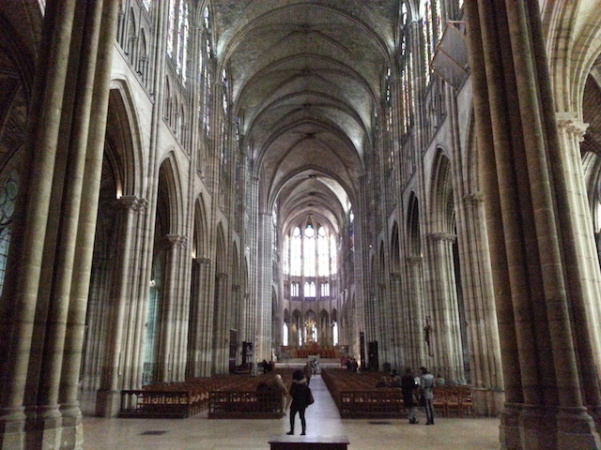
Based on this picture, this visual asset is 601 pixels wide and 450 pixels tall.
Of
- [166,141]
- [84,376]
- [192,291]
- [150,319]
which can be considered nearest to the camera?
[166,141]

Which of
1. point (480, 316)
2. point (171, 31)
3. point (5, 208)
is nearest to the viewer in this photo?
point (480, 316)

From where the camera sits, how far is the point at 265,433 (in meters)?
10.7

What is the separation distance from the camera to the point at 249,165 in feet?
140

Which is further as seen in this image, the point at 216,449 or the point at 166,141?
the point at 166,141

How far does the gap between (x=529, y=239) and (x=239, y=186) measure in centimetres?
2952

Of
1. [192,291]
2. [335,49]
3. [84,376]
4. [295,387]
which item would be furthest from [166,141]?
[335,49]

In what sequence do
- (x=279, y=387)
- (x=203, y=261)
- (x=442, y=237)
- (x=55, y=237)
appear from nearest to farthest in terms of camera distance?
(x=55, y=237) → (x=279, y=387) → (x=442, y=237) → (x=203, y=261)

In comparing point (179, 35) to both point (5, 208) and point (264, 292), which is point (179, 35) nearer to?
point (5, 208)

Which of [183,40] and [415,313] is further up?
[183,40]

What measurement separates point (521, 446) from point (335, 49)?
28.9m

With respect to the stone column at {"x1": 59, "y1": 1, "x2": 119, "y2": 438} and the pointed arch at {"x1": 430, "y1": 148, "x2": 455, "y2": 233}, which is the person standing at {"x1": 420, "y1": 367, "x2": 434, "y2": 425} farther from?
the pointed arch at {"x1": 430, "y1": 148, "x2": 455, "y2": 233}

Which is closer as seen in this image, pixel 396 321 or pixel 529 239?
pixel 529 239

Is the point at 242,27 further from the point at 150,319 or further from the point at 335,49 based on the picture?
the point at 150,319

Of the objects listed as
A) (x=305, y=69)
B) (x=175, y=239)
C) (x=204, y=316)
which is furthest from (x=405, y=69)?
(x=204, y=316)
